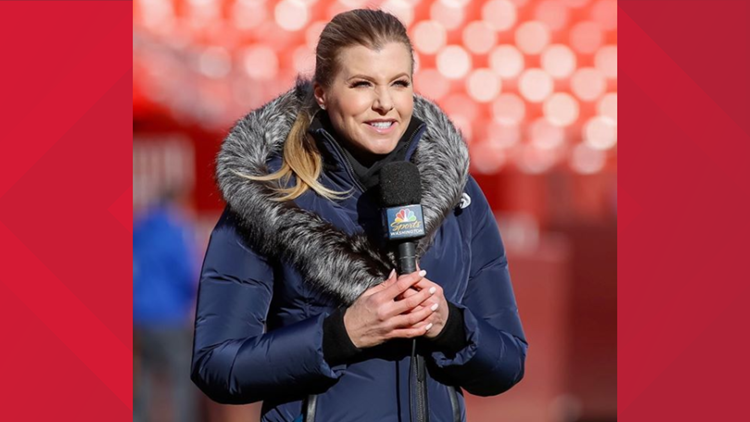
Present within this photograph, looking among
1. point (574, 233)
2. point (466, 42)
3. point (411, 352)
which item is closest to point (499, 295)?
point (411, 352)

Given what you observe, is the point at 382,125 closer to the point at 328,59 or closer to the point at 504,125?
the point at 328,59

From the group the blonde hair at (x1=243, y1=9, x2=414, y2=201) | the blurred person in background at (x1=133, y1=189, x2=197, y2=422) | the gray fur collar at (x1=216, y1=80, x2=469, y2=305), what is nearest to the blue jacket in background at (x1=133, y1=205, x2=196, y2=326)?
the blurred person in background at (x1=133, y1=189, x2=197, y2=422)

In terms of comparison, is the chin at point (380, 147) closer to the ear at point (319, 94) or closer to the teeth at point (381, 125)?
the teeth at point (381, 125)

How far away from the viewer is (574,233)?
320 inches

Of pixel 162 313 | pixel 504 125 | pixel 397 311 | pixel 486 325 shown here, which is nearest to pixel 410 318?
pixel 397 311

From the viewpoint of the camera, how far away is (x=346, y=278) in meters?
2.21

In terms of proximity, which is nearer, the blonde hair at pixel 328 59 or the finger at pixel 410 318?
the finger at pixel 410 318

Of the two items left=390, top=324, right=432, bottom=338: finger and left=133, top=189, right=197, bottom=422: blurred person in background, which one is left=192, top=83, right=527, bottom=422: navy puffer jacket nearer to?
left=390, top=324, right=432, bottom=338: finger

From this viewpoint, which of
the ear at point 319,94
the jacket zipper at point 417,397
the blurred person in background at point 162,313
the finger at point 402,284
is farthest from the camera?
the blurred person in background at point 162,313

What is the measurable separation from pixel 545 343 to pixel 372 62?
203 inches

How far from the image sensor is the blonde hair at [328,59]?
7.42ft

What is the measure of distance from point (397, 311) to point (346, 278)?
7.1 inches

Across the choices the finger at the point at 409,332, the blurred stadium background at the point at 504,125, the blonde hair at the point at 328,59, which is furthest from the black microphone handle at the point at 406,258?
the blurred stadium background at the point at 504,125

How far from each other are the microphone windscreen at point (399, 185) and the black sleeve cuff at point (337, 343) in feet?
0.88
